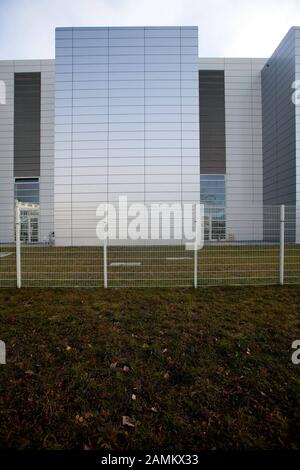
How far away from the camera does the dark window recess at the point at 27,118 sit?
2442cm

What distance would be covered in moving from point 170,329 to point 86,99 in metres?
21.3

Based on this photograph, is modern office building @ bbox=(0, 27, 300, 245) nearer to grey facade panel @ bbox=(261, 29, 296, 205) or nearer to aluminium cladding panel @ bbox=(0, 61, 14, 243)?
grey facade panel @ bbox=(261, 29, 296, 205)

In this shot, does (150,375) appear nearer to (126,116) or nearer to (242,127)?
(126,116)

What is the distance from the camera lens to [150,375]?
2.96 metres

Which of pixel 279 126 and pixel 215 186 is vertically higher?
pixel 279 126

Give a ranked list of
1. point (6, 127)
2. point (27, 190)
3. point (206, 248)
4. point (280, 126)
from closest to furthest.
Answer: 1. point (206, 248)
2. point (280, 126)
3. point (27, 190)
4. point (6, 127)

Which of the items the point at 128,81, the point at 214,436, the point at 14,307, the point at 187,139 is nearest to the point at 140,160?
the point at 187,139

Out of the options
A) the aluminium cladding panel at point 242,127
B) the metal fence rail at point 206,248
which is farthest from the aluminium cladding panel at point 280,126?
the metal fence rail at point 206,248

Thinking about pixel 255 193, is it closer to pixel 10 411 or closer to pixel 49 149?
pixel 49 149

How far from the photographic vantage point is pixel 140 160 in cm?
1981

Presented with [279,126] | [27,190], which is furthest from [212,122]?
[27,190]

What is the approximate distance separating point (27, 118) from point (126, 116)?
12060 millimetres

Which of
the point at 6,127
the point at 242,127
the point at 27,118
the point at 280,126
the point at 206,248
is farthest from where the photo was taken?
the point at 27,118

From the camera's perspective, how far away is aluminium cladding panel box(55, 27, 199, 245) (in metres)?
19.7
